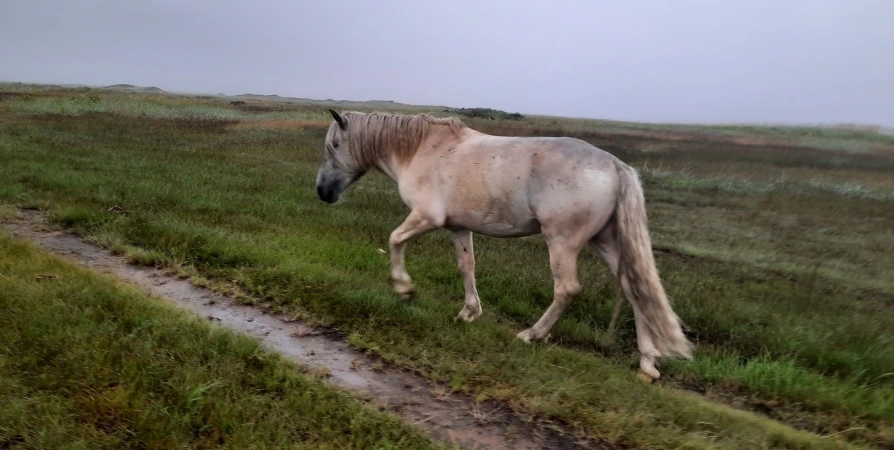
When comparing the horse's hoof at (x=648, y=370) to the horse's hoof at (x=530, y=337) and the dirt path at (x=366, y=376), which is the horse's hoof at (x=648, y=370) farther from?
the dirt path at (x=366, y=376)

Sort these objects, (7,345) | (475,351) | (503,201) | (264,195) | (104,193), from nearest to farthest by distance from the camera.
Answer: (7,345) → (475,351) → (503,201) → (104,193) → (264,195)

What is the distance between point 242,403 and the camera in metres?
3.46

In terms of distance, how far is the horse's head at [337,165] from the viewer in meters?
6.42

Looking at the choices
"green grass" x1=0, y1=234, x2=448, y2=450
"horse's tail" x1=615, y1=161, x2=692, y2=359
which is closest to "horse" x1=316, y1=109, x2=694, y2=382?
"horse's tail" x1=615, y1=161, x2=692, y2=359

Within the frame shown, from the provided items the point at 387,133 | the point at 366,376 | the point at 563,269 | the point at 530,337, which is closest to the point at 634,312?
the point at 563,269

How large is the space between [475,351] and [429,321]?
661 millimetres

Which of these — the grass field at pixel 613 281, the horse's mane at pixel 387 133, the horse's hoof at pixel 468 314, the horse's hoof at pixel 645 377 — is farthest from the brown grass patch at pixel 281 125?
the horse's hoof at pixel 645 377

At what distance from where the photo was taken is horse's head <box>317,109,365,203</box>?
642cm

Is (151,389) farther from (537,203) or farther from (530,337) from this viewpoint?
(537,203)

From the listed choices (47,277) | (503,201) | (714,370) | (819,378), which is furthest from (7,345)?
(819,378)

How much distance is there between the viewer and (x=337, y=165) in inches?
259

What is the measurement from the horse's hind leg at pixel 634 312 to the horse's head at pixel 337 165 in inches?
114

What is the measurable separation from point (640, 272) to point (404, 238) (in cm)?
226

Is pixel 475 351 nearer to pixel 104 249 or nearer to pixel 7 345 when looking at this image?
pixel 7 345
